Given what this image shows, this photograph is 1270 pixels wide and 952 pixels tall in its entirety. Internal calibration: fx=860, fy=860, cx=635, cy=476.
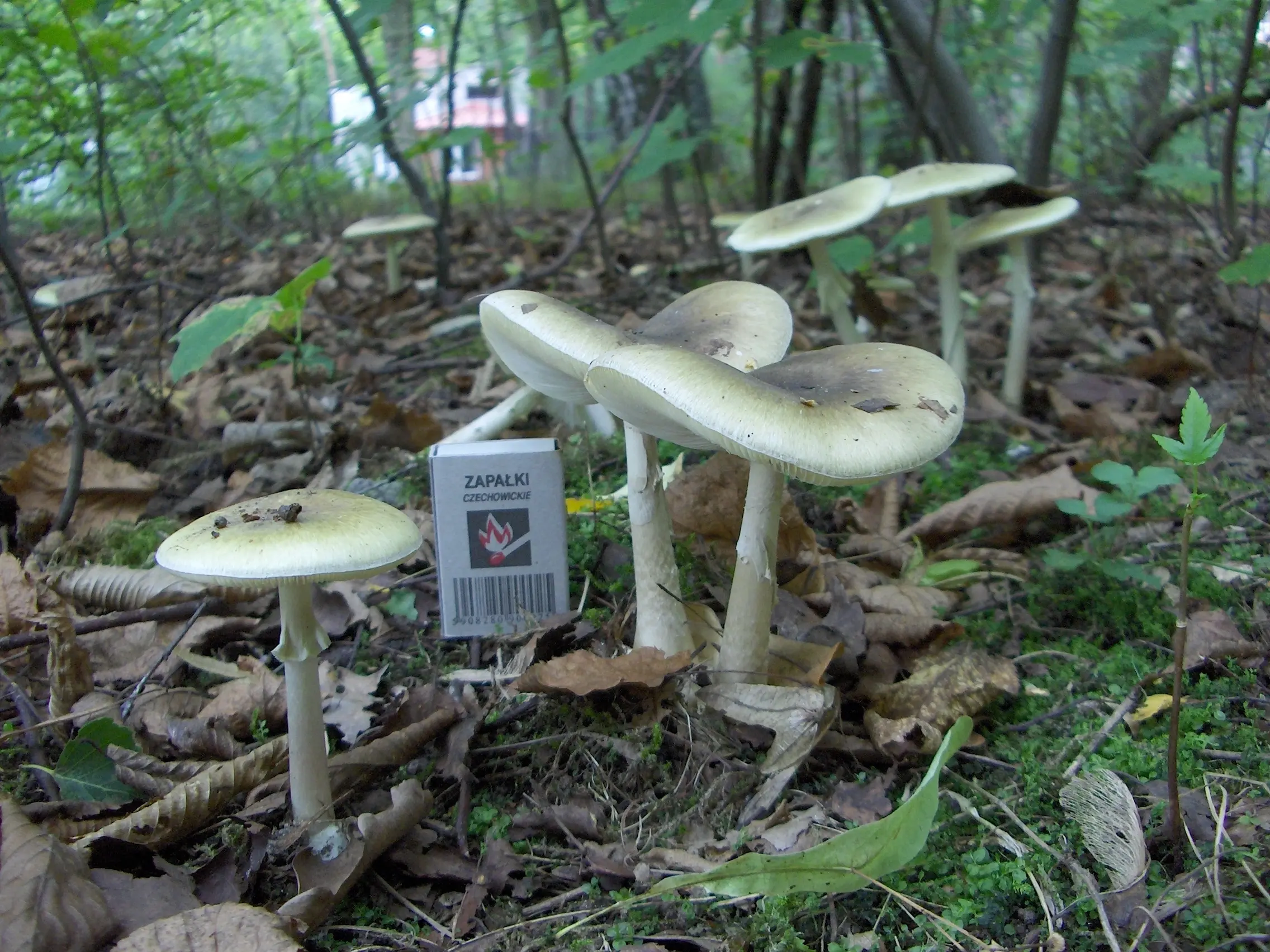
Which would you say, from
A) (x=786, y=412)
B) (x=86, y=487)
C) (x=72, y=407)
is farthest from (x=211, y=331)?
(x=786, y=412)

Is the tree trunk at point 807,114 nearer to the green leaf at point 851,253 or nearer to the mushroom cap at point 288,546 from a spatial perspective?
the green leaf at point 851,253

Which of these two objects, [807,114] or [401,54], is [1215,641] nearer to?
[807,114]

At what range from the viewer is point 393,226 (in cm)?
695

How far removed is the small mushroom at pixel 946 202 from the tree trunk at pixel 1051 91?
0.95 meters

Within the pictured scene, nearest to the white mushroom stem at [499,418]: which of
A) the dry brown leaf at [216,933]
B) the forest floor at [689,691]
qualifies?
the forest floor at [689,691]

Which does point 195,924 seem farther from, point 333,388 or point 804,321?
point 804,321

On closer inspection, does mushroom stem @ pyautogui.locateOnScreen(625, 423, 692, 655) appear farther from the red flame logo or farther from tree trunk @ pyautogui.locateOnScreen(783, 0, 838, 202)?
tree trunk @ pyautogui.locateOnScreen(783, 0, 838, 202)

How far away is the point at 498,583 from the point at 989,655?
5.18 feet

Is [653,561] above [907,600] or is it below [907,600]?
above

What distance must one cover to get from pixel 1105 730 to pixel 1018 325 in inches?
125

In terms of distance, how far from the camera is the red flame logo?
2.82 meters

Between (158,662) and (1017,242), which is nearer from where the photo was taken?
(158,662)

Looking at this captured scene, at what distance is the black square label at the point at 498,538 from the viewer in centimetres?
282

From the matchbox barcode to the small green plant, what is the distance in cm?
175
